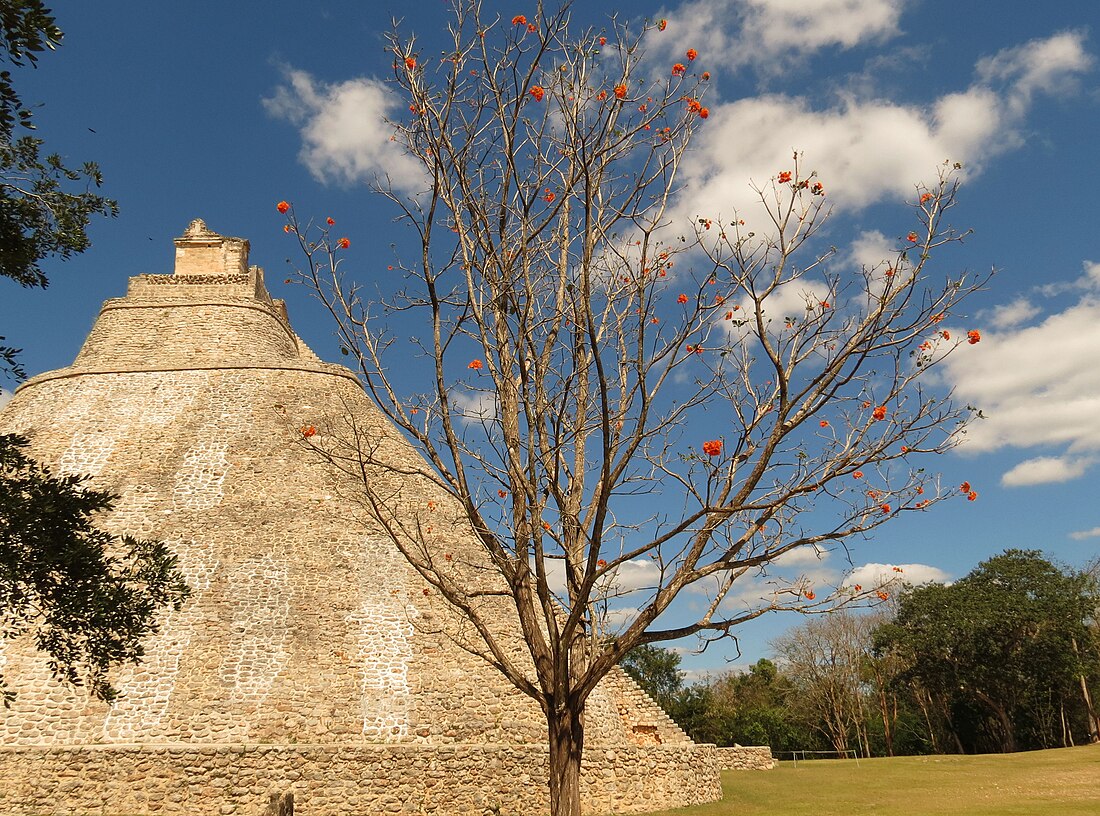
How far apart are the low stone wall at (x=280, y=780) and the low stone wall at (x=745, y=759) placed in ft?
40.9

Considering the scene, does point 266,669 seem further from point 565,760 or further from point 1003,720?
point 1003,720

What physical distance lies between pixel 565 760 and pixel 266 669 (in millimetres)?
12186

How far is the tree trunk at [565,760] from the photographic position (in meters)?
6.11

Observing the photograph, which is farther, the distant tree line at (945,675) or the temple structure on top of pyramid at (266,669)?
the distant tree line at (945,675)

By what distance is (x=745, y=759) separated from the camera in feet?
84.3

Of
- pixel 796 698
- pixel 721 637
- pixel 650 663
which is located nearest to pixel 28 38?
pixel 721 637

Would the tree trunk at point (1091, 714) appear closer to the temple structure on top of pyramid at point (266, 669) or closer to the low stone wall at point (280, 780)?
the temple structure on top of pyramid at point (266, 669)

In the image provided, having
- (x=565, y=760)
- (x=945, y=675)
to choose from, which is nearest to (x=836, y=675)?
(x=945, y=675)

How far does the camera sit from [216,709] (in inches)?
606

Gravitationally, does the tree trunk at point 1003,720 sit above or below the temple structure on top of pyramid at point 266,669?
below

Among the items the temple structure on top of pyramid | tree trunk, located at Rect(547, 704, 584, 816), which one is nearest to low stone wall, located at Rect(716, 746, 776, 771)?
the temple structure on top of pyramid

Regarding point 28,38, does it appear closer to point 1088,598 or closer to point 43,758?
point 43,758

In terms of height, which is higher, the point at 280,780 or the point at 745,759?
the point at 280,780

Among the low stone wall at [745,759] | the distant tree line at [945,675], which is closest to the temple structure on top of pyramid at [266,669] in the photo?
the low stone wall at [745,759]
